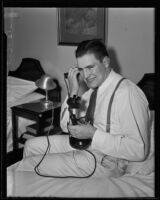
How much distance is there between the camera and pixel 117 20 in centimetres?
189

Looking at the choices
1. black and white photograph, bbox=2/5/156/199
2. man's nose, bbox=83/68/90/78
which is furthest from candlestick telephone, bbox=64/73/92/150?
man's nose, bbox=83/68/90/78

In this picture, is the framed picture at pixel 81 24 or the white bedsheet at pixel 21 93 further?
the white bedsheet at pixel 21 93

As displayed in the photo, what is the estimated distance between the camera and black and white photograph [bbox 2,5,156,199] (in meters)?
1.04

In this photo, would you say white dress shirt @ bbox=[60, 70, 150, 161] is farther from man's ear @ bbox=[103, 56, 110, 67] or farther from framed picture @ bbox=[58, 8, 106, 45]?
framed picture @ bbox=[58, 8, 106, 45]

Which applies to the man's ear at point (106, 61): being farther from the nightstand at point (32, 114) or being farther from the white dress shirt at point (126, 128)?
the nightstand at point (32, 114)

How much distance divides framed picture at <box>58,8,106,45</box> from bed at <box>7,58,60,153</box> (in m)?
0.28

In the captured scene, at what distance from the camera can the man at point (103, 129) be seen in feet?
3.54

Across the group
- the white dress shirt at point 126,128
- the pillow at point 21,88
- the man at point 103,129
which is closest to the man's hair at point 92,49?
the man at point 103,129

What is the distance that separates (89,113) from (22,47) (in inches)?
28.8

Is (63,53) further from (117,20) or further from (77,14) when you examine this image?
(117,20)

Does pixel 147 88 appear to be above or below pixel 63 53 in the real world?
below

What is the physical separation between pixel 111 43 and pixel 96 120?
0.84 meters
